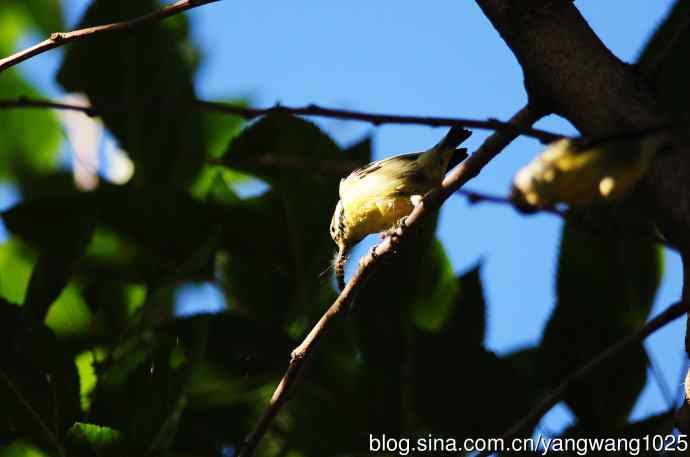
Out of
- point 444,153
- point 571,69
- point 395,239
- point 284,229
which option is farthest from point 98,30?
point 444,153

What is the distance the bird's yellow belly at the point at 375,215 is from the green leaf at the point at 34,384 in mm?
1620

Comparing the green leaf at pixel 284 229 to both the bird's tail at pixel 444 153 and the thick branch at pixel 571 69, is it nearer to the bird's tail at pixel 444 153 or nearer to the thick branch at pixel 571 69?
the bird's tail at pixel 444 153

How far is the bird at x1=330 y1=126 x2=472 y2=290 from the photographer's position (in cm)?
361

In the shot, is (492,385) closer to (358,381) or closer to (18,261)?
(358,381)

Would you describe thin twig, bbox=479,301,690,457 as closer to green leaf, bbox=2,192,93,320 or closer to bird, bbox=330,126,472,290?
green leaf, bbox=2,192,93,320

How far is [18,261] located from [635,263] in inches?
77.3

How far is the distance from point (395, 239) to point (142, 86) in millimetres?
1709

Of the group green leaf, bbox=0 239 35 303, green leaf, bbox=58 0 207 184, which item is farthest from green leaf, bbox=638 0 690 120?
green leaf, bbox=0 239 35 303

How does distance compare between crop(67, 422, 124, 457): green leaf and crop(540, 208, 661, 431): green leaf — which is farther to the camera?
crop(540, 208, 661, 431): green leaf

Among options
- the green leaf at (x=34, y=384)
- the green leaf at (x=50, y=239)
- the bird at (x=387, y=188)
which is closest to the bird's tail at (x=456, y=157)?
the bird at (x=387, y=188)

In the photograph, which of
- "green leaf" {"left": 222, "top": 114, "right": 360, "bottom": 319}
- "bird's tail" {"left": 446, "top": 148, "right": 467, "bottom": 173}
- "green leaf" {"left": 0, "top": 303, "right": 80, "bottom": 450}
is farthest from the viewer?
"bird's tail" {"left": 446, "top": 148, "right": 467, "bottom": 173}

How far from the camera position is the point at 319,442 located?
8.54 ft

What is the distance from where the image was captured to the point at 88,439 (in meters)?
2.14

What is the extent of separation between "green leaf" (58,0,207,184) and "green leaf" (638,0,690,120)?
1.69m
